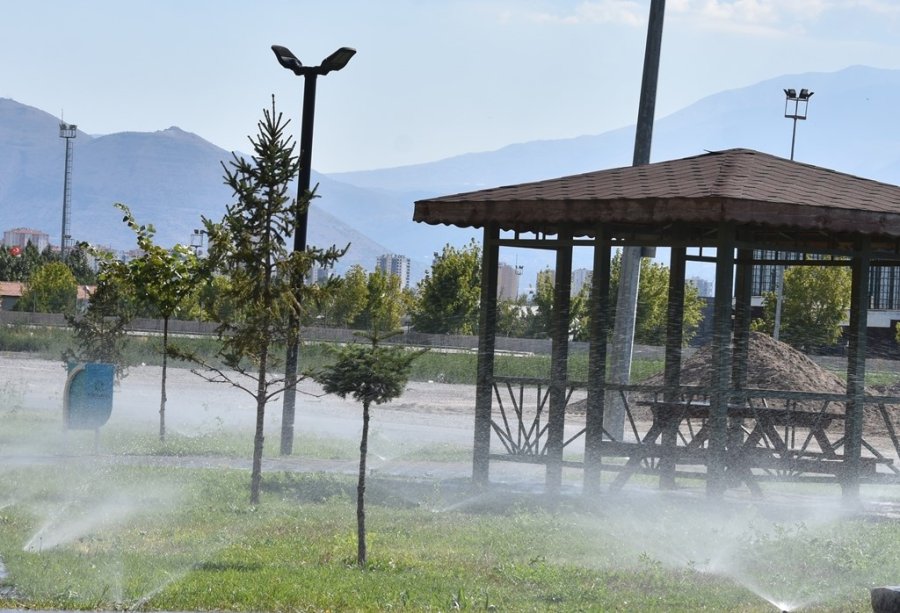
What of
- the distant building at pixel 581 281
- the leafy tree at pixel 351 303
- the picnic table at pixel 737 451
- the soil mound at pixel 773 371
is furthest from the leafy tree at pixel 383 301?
the picnic table at pixel 737 451

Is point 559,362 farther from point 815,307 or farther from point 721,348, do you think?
point 815,307

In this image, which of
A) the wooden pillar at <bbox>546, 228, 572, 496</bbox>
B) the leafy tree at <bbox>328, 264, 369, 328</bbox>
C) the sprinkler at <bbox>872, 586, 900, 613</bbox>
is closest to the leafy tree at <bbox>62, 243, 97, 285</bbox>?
the leafy tree at <bbox>328, 264, 369, 328</bbox>

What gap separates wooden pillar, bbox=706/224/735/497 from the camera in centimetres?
1417

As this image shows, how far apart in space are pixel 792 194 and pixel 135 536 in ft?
23.7

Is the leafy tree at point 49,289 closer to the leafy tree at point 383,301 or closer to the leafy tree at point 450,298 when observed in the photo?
the leafy tree at point 383,301

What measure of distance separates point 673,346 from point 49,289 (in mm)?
57029

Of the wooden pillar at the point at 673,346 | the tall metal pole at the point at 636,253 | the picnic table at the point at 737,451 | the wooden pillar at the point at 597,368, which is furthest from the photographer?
the tall metal pole at the point at 636,253

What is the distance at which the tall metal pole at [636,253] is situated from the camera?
1916 cm

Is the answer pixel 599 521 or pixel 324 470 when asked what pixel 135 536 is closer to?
pixel 599 521

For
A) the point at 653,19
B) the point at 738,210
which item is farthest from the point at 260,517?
the point at 653,19

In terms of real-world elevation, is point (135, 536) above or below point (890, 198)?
below

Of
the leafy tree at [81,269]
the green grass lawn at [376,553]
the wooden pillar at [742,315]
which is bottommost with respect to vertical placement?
the green grass lawn at [376,553]

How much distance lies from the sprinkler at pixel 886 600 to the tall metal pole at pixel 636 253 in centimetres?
1145

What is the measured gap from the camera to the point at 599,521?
13609 millimetres
